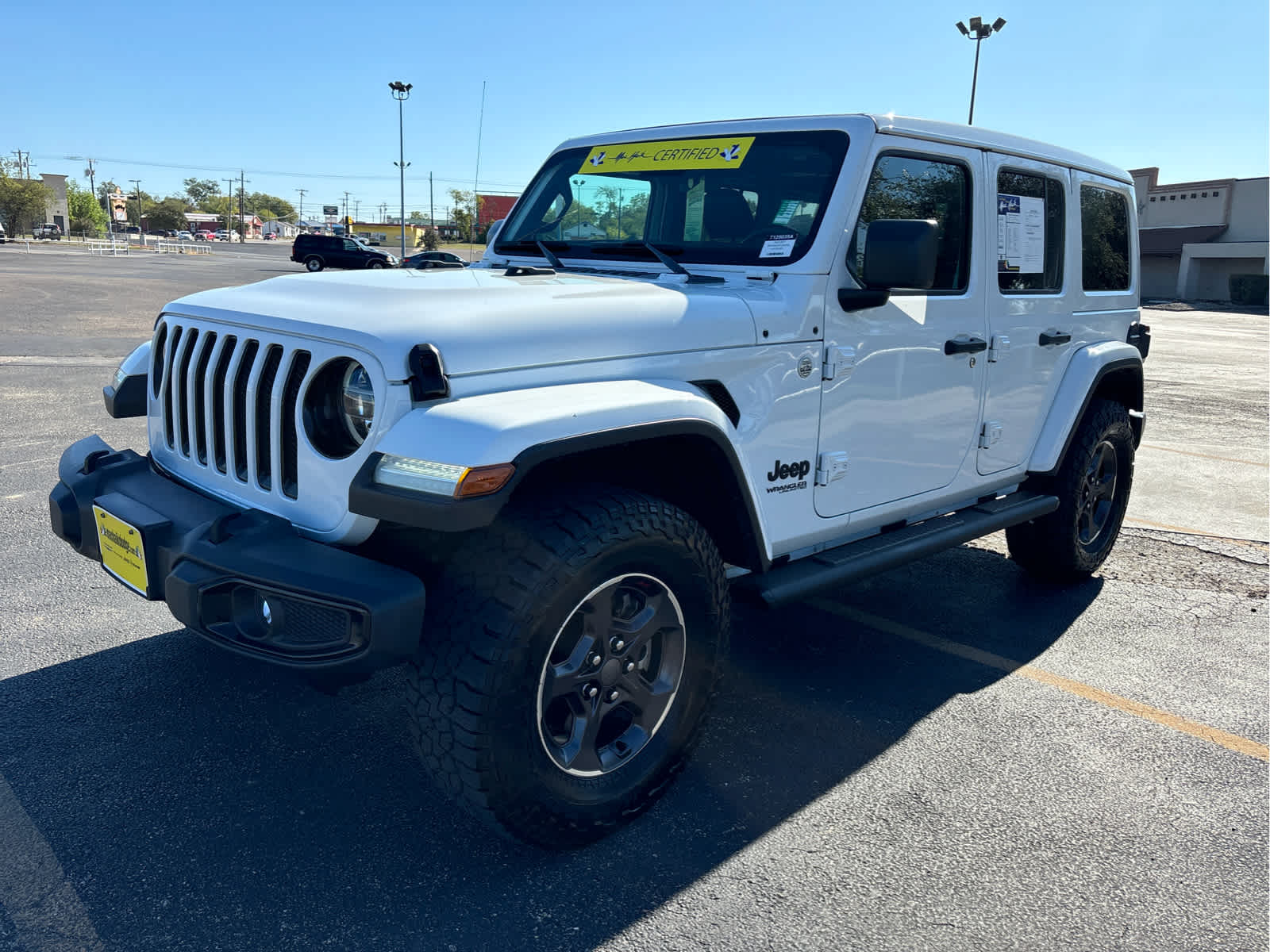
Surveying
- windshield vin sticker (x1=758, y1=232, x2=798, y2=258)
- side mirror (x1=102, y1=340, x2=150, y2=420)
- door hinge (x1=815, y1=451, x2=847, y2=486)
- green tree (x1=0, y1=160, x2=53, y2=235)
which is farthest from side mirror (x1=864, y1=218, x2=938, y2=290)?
green tree (x1=0, y1=160, x2=53, y2=235)

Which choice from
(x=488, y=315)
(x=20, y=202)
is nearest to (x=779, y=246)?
(x=488, y=315)

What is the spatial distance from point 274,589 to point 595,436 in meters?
0.84

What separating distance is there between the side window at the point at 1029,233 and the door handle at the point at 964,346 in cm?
31

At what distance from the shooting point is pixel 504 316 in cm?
259

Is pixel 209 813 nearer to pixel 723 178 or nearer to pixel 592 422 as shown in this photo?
pixel 592 422

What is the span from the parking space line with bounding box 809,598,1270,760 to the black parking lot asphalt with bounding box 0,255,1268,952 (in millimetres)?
16

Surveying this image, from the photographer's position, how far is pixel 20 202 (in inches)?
3420

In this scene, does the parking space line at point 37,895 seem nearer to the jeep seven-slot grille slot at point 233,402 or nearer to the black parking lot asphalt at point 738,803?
the black parking lot asphalt at point 738,803

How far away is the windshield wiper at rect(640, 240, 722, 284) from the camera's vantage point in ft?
11.0

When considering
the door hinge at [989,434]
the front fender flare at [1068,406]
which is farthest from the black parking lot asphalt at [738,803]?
the door hinge at [989,434]

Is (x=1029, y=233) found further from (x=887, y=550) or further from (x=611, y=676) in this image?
(x=611, y=676)

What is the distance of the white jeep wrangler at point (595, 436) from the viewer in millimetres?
2396

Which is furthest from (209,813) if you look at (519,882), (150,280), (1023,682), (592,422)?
(150,280)

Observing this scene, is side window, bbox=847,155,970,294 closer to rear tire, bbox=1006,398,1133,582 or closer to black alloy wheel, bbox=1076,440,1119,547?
rear tire, bbox=1006,398,1133,582
